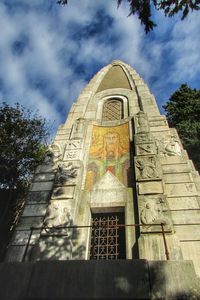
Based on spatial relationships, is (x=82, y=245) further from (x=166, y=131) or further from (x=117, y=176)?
(x=166, y=131)

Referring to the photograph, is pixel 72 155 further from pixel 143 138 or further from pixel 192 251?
pixel 192 251

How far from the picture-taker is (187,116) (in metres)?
19.5

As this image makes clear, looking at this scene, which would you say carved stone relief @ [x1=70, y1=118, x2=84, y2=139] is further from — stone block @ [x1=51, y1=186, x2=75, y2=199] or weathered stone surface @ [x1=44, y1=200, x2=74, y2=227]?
weathered stone surface @ [x1=44, y1=200, x2=74, y2=227]

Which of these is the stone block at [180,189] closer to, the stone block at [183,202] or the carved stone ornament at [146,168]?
the stone block at [183,202]

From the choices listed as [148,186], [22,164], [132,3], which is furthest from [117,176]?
[22,164]

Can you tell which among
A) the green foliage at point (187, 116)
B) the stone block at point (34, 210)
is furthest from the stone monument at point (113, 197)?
the green foliage at point (187, 116)

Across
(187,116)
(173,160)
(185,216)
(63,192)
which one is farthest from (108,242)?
(187,116)

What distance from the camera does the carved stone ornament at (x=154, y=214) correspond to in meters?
6.93

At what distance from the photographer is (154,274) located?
464 centimetres

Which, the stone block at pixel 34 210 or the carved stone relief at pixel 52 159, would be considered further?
the carved stone relief at pixel 52 159

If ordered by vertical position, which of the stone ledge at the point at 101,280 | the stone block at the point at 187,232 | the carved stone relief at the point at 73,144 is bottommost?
the stone ledge at the point at 101,280

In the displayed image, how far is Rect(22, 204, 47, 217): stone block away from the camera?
8.34 meters

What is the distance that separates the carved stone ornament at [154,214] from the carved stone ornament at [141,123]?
4038mm

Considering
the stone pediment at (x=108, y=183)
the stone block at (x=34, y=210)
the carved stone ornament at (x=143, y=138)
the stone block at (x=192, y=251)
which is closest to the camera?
the stone block at (x=192, y=251)
